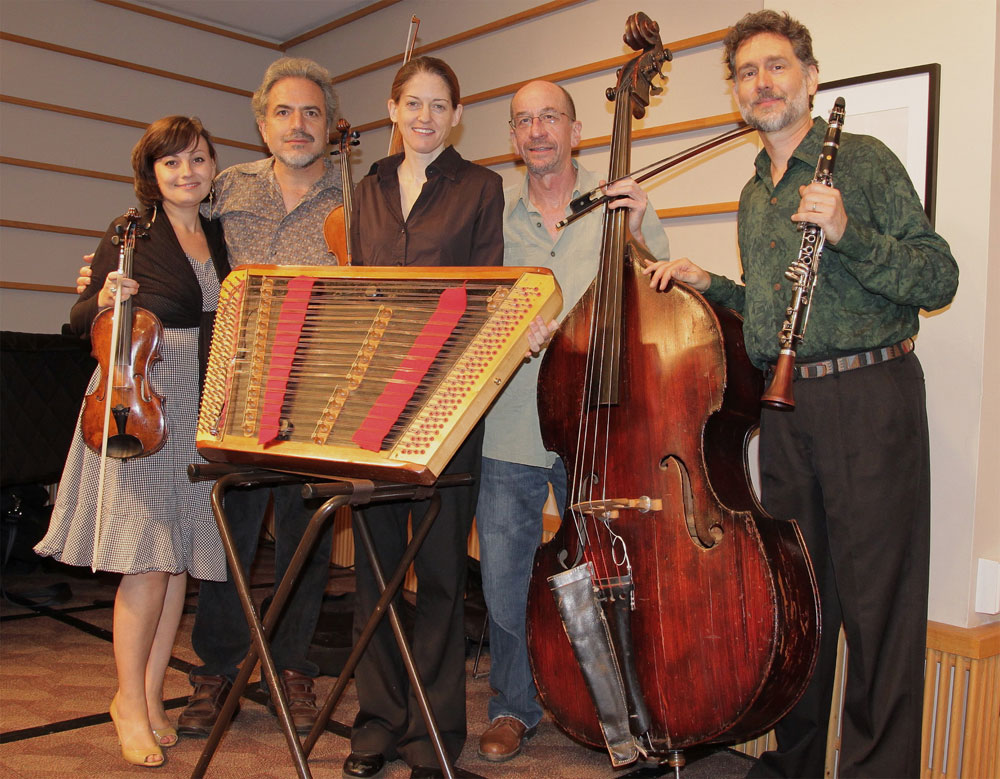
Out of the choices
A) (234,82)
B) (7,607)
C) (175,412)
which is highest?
(234,82)

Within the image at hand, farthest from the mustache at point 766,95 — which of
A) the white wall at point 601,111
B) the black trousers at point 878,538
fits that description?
the black trousers at point 878,538

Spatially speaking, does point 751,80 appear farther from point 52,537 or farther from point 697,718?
point 52,537

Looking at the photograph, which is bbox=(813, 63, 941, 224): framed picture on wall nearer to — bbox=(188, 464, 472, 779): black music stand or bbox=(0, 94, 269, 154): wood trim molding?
bbox=(188, 464, 472, 779): black music stand

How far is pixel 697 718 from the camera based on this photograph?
1.83 m

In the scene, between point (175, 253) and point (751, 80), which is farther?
point (175, 253)

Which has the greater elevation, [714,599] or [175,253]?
[175,253]

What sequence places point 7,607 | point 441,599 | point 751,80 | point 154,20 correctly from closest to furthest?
point 751,80 → point 441,599 → point 7,607 → point 154,20

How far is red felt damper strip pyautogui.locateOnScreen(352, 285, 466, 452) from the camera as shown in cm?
170

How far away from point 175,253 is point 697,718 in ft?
5.86

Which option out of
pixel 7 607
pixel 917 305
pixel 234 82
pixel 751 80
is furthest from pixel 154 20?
pixel 917 305

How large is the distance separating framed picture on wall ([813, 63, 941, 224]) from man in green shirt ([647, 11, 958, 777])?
1.19 ft

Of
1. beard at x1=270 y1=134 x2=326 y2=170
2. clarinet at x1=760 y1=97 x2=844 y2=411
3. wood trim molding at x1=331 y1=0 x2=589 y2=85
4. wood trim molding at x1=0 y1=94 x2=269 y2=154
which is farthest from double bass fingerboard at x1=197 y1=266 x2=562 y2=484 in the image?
wood trim molding at x1=0 y1=94 x2=269 y2=154

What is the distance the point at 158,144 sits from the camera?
8.14 ft

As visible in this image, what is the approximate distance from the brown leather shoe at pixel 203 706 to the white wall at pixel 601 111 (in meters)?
1.94
